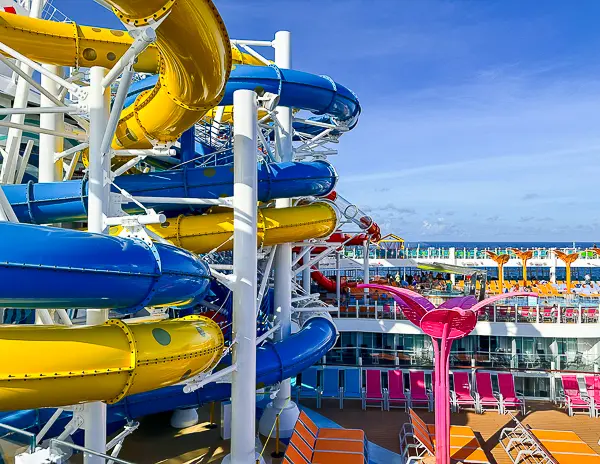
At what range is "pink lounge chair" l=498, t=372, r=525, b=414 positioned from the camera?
11.1m

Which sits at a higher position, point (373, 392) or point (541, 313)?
point (541, 313)

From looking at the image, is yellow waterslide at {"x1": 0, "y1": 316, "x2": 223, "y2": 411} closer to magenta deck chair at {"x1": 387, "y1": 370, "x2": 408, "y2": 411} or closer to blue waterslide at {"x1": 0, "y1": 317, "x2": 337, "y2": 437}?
blue waterslide at {"x1": 0, "y1": 317, "x2": 337, "y2": 437}

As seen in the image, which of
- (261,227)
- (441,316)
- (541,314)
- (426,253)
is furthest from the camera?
(426,253)

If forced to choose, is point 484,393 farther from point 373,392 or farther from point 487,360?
point 373,392

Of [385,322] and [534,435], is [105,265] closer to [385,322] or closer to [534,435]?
[534,435]

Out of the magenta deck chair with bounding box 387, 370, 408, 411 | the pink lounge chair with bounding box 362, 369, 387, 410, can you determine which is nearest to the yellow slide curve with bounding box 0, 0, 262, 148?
the pink lounge chair with bounding box 362, 369, 387, 410

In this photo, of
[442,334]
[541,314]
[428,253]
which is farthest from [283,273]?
[428,253]

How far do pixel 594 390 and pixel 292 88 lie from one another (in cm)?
992

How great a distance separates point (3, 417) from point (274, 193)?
4.34 metres

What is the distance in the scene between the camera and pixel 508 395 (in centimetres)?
1138

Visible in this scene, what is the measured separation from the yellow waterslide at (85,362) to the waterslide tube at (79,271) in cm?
30

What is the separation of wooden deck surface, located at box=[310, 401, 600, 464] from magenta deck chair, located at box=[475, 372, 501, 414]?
0.70 ft

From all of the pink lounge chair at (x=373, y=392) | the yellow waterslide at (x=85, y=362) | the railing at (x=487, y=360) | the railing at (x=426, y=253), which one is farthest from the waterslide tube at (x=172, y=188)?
the railing at (x=426, y=253)

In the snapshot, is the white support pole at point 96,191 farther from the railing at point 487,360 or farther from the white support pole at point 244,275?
Result: the railing at point 487,360
